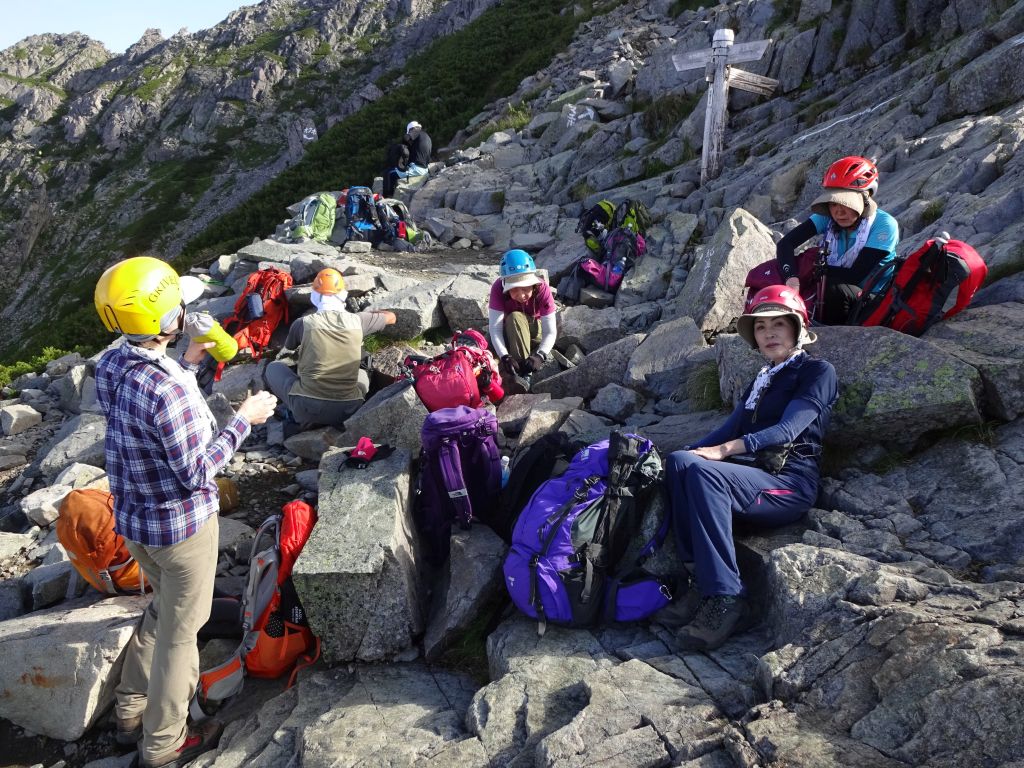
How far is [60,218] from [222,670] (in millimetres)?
82618

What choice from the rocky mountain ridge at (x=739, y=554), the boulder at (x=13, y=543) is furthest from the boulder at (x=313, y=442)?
the boulder at (x=13, y=543)

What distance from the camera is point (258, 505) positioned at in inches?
305

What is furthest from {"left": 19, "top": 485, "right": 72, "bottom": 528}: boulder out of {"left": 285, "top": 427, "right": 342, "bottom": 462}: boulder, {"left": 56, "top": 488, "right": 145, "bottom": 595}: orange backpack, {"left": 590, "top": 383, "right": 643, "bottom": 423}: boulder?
{"left": 590, "top": 383, "right": 643, "bottom": 423}: boulder

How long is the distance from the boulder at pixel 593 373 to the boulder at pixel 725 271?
1.17 meters

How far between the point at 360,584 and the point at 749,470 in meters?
3.26

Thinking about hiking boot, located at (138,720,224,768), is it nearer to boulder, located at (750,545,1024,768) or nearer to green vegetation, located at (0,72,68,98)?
boulder, located at (750,545,1024,768)

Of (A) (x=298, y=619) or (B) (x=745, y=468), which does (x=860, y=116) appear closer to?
(B) (x=745, y=468)

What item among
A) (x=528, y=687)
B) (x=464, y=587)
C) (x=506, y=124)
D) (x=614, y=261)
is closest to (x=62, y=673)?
(x=464, y=587)

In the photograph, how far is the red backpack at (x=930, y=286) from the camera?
6031 mm

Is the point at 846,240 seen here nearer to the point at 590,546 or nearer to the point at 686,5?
the point at 590,546

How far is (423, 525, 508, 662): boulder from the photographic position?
5.32 metres

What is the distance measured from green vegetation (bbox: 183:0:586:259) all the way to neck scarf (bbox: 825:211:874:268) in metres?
23.2

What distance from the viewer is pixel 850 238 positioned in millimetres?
6957

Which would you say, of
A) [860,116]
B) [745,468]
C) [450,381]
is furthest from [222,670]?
[860,116]
